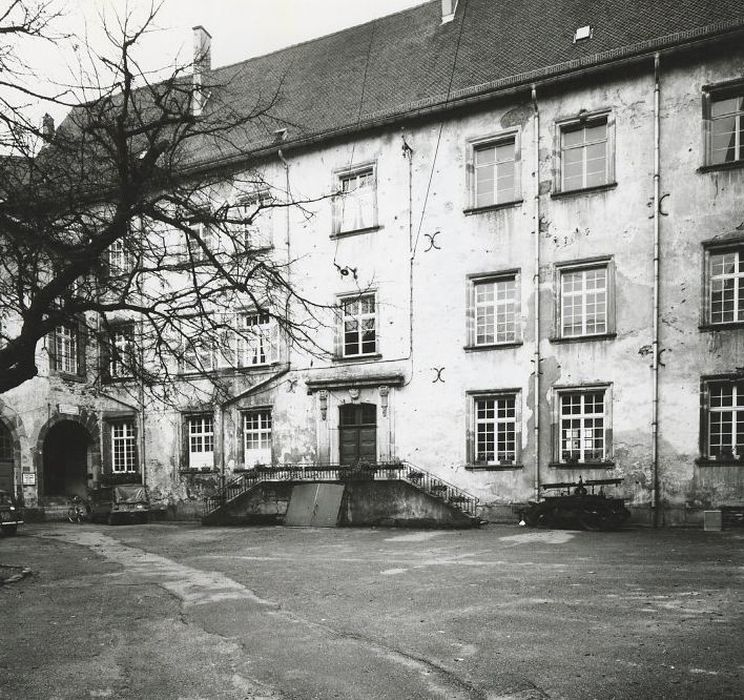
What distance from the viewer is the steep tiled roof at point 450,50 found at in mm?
19297

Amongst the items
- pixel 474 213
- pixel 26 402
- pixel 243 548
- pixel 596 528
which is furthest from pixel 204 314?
pixel 26 402

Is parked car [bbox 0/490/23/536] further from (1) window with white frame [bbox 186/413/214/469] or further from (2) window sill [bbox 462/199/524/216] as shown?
(2) window sill [bbox 462/199/524/216]

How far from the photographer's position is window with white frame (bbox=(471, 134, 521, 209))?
67.4ft

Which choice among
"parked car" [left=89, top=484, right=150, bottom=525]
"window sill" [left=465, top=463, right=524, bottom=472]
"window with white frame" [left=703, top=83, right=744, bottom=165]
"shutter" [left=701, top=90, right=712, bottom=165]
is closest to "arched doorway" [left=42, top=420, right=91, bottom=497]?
"parked car" [left=89, top=484, right=150, bottom=525]

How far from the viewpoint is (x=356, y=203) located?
22.9 m

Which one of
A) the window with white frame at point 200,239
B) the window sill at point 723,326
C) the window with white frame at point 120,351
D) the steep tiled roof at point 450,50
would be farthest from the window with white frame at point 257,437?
the window with white frame at point 120,351

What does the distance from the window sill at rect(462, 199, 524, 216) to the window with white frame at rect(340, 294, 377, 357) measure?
3.95 meters

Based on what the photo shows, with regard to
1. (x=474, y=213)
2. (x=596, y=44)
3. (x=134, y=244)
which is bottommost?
(x=134, y=244)

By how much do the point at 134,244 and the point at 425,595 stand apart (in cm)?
572

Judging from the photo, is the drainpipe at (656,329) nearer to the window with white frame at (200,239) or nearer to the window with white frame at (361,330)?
the window with white frame at (361,330)

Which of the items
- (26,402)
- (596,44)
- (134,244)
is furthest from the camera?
(26,402)

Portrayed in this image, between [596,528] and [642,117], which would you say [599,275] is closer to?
[642,117]

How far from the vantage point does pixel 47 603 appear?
9.53 metres

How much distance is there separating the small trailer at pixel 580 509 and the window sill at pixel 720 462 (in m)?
1.96
